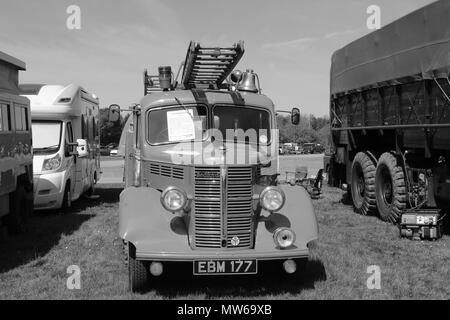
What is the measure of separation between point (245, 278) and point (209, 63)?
3390 mm

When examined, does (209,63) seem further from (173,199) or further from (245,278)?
(245,278)

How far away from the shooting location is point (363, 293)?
579 cm

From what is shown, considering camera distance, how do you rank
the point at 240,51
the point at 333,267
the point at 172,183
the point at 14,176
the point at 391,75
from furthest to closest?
the point at 391,75 < the point at 14,176 < the point at 240,51 < the point at 333,267 < the point at 172,183

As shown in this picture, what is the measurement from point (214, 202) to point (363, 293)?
1.86m

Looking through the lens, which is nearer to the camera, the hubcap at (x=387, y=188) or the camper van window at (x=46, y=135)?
the hubcap at (x=387, y=188)

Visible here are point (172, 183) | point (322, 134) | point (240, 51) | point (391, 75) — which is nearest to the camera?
point (172, 183)

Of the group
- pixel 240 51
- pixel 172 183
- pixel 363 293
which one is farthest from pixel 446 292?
pixel 240 51

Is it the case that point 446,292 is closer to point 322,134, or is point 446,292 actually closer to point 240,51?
point 240,51

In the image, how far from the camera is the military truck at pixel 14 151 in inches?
312

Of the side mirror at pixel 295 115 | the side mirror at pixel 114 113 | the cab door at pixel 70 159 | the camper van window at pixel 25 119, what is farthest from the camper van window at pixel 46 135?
the side mirror at pixel 295 115

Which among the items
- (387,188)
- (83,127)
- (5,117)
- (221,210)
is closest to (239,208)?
(221,210)

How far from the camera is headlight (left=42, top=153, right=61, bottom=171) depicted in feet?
36.8

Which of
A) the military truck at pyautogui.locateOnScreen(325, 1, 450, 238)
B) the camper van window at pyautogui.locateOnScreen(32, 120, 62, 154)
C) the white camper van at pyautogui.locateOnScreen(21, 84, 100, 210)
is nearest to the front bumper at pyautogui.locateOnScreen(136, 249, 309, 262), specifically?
the military truck at pyautogui.locateOnScreen(325, 1, 450, 238)

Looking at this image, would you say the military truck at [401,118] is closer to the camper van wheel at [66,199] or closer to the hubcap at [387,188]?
the hubcap at [387,188]
